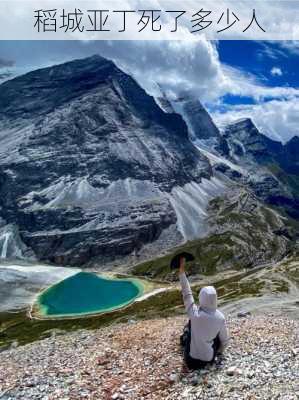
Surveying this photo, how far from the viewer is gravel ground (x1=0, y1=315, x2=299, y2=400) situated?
1970cm

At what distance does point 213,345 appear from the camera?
21.7m

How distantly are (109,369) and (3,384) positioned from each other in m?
5.05

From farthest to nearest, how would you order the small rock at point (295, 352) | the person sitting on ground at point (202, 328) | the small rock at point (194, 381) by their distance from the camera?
the small rock at point (295, 352) < the small rock at point (194, 381) < the person sitting on ground at point (202, 328)

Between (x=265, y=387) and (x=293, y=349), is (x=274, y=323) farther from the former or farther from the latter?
(x=265, y=387)

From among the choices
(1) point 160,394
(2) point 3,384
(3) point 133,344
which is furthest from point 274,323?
(2) point 3,384

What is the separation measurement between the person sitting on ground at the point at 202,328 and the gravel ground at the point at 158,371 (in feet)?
1.85

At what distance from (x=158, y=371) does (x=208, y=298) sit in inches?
224

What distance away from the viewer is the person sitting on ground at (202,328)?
20.3 metres

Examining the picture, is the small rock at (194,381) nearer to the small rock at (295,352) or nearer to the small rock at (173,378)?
the small rock at (173,378)

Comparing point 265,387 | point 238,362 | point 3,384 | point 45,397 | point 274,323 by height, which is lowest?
point 274,323

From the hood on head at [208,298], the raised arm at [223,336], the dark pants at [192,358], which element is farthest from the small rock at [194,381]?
the hood on head at [208,298]

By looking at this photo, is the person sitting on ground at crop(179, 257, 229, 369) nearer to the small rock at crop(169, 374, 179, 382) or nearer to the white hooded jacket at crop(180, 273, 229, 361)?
the white hooded jacket at crop(180, 273, 229, 361)

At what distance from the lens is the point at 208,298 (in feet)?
63.4

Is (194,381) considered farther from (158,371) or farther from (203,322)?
(158,371)
